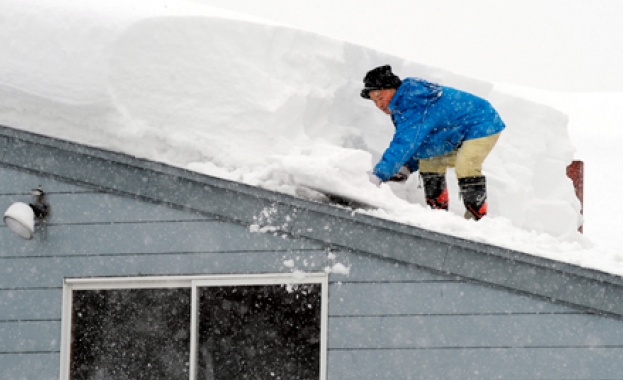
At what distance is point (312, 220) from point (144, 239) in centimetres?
109

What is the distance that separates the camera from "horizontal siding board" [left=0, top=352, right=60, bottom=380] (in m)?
6.81

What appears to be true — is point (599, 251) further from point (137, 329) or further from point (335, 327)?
point (137, 329)

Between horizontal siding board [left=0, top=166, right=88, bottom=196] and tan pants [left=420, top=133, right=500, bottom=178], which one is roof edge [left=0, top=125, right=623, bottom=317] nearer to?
horizontal siding board [left=0, top=166, right=88, bottom=196]

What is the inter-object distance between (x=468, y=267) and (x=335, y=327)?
858 mm

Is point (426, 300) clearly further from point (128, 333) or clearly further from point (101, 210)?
point (101, 210)

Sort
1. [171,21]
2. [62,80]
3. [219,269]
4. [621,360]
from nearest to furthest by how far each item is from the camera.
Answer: [621,360] → [219,269] → [62,80] → [171,21]

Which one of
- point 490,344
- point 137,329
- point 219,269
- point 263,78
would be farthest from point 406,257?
point 263,78

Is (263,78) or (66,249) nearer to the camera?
(66,249)

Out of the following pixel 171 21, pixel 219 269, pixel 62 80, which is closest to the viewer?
pixel 219 269

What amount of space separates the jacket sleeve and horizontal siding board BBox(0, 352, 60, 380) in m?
2.55

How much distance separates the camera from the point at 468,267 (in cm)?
634

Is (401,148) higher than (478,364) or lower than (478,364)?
higher

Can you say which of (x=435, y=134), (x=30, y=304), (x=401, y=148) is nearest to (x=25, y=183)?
(x=30, y=304)

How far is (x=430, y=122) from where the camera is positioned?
801 cm
